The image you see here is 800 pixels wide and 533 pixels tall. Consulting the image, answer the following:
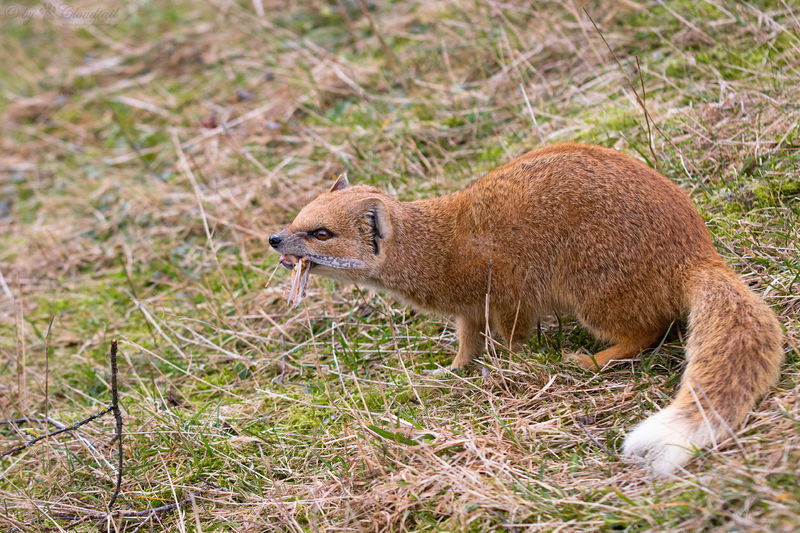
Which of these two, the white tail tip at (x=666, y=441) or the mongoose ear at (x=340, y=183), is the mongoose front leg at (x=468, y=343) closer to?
the mongoose ear at (x=340, y=183)

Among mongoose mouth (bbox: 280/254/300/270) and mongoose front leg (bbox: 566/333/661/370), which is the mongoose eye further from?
mongoose front leg (bbox: 566/333/661/370)

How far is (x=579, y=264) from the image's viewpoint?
3.54 meters

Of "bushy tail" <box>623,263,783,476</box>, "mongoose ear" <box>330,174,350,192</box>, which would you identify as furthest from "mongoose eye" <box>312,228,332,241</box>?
"bushy tail" <box>623,263,783,476</box>

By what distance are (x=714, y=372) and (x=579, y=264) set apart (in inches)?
33.7

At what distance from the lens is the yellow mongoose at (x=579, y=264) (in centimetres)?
290

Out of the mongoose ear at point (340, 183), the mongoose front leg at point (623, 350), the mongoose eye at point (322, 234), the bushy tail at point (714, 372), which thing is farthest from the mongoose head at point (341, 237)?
the bushy tail at point (714, 372)

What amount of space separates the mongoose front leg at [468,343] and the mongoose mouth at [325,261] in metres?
0.69

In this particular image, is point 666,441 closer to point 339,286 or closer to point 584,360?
point 584,360

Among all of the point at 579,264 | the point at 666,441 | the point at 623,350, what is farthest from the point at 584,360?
the point at 666,441

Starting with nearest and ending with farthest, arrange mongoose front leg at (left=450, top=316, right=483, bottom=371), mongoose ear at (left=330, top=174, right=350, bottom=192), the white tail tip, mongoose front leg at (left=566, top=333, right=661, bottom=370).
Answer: the white tail tip, mongoose front leg at (left=566, top=333, right=661, bottom=370), mongoose front leg at (left=450, top=316, right=483, bottom=371), mongoose ear at (left=330, top=174, right=350, bottom=192)

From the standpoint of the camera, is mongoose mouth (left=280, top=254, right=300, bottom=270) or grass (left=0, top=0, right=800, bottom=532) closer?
grass (left=0, top=0, right=800, bottom=532)

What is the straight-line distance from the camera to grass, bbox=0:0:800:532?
9.73 feet

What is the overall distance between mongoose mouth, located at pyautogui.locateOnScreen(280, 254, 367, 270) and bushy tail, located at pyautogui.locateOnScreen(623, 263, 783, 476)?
1650mm

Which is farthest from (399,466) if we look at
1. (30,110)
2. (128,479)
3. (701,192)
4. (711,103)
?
(30,110)
